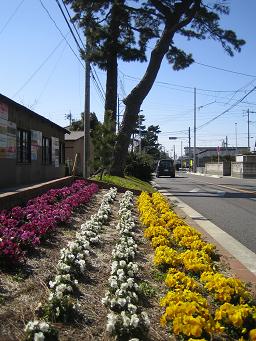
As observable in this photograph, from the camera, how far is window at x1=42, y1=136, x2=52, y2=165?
21.4 meters

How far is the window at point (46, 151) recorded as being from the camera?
70.1 feet

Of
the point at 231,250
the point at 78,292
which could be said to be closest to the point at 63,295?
the point at 78,292

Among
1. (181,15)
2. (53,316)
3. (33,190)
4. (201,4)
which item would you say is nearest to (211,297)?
(53,316)

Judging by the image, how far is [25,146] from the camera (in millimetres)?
17922

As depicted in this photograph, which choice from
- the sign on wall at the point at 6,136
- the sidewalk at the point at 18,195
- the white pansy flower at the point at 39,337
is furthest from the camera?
the sign on wall at the point at 6,136

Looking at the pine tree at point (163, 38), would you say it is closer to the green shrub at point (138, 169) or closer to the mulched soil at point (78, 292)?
the green shrub at point (138, 169)

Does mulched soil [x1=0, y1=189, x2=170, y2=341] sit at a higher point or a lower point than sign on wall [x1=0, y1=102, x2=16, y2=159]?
lower

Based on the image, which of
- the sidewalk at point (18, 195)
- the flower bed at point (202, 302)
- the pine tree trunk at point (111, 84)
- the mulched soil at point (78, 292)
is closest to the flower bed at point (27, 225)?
the mulched soil at point (78, 292)

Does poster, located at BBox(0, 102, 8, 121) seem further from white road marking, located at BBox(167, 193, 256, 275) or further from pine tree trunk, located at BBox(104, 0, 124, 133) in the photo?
pine tree trunk, located at BBox(104, 0, 124, 133)

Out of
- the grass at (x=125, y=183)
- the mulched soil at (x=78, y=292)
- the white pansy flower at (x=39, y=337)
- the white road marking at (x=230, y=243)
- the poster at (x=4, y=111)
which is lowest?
the white road marking at (x=230, y=243)

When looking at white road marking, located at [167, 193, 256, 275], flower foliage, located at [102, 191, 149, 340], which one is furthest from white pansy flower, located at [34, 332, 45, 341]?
white road marking, located at [167, 193, 256, 275]

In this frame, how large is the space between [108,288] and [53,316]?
1.29m

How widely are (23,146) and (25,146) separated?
34cm

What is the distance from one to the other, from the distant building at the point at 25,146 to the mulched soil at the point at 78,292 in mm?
6986
